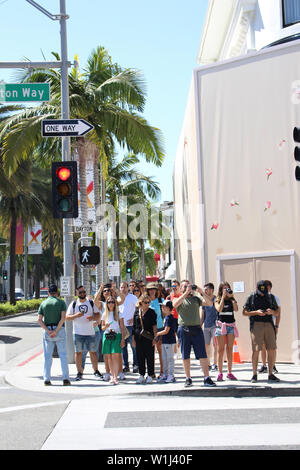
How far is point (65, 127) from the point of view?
14.8 m

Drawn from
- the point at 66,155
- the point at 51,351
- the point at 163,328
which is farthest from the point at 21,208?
the point at 51,351

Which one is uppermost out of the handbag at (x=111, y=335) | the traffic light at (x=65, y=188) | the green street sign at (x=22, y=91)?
the green street sign at (x=22, y=91)

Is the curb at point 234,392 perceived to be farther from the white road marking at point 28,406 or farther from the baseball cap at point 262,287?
the baseball cap at point 262,287

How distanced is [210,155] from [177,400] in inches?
295

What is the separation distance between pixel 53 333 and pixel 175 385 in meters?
2.48

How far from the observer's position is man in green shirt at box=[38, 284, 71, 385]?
1272 centimetres

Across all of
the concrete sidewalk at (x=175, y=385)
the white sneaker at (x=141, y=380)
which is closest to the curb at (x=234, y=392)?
the concrete sidewalk at (x=175, y=385)

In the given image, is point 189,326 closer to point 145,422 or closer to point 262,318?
point 262,318

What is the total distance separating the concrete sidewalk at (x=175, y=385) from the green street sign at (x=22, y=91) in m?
6.04

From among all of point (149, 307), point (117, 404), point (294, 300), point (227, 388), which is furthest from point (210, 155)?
point (117, 404)

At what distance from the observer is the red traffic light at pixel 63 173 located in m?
13.9

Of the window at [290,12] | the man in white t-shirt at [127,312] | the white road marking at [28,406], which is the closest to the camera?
the white road marking at [28,406]

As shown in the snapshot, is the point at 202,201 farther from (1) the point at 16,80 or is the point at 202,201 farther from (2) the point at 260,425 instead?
(2) the point at 260,425

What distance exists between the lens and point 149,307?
1302 cm
